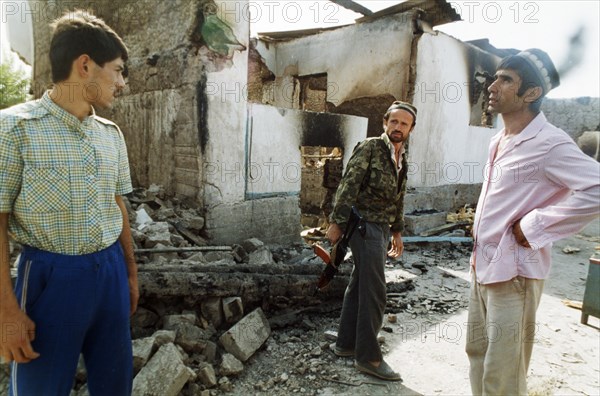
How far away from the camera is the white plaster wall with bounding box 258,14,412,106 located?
28.0ft

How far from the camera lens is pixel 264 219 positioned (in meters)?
5.94

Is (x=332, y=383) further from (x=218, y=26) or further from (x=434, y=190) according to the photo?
(x=434, y=190)

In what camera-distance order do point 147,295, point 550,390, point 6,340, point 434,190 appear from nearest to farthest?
point 6,340 → point 550,390 → point 147,295 → point 434,190

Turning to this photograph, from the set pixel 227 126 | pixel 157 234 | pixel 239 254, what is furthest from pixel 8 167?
pixel 227 126

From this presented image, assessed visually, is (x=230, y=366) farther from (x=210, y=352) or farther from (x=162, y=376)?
(x=162, y=376)

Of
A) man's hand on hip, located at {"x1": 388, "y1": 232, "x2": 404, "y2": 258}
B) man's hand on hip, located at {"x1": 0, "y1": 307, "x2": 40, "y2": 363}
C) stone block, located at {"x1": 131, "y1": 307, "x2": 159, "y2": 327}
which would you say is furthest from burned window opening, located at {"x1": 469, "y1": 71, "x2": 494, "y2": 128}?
man's hand on hip, located at {"x1": 0, "y1": 307, "x2": 40, "y2": 363}

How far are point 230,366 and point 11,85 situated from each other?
2901 cm

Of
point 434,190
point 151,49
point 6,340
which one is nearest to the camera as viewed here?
point 6,340

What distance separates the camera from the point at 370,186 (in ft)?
9.43

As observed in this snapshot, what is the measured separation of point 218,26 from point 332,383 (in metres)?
4.74

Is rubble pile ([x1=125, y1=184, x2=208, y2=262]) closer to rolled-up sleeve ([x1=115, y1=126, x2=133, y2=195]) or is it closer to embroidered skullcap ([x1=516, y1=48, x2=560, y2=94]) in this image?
rolled-up sleeve ([x1=115, y1=126, x2=133, y2=195])

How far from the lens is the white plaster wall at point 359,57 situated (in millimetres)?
8531

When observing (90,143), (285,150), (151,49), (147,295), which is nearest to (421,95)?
(285,150)

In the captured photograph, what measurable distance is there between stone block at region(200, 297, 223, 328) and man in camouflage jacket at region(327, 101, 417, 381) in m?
1.29
